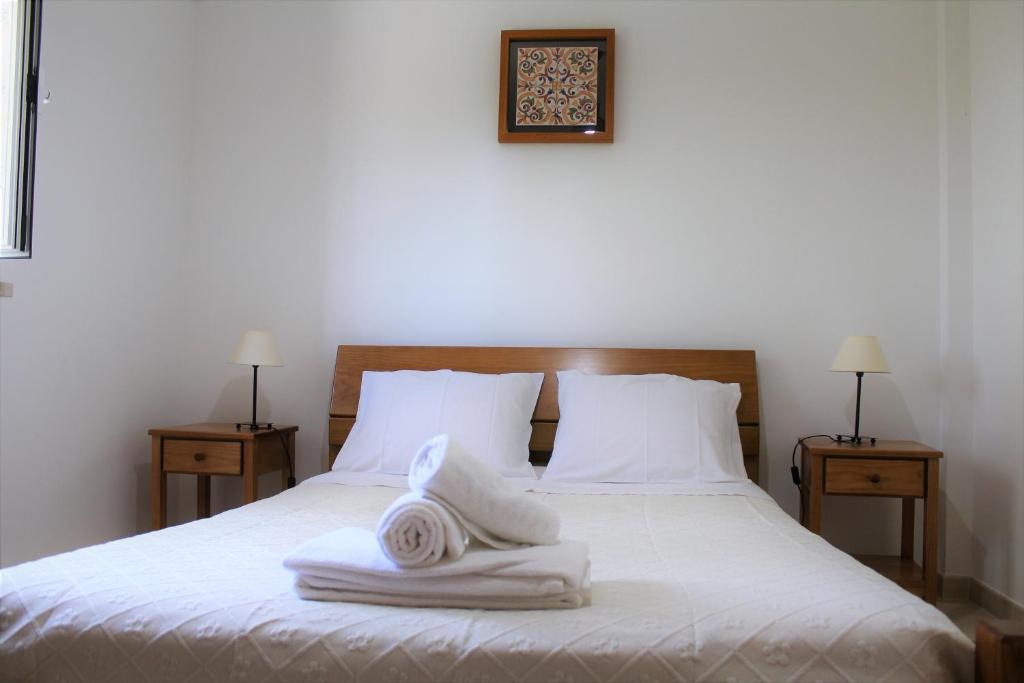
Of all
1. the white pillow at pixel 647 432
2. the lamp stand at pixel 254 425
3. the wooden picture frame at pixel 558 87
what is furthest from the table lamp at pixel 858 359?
the lamp stand at pixel 254 425

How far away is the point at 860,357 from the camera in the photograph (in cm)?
285

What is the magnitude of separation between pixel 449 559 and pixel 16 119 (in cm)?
206

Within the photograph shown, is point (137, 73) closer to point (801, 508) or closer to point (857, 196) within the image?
point (857, 196)

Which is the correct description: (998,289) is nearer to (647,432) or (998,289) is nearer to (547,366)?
(647,432)

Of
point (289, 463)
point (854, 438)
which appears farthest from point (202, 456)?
point (854, 438)

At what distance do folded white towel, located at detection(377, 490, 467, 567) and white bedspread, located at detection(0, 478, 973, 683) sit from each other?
0.28 feet

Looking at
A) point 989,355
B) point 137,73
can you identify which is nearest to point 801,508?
point 989,355

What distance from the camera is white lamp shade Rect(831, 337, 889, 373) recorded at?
2.84m

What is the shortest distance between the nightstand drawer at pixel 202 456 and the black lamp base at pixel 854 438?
2.18 metres

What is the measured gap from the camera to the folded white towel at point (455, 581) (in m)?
1.27

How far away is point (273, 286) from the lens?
3.42 m

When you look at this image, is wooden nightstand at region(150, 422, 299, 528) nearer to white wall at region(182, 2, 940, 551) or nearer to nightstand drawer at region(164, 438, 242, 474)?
nightstand drawer at region(164, 438, 242, 474)

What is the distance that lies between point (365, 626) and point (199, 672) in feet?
0.84

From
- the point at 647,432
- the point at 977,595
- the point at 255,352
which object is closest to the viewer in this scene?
the point at 647,432
